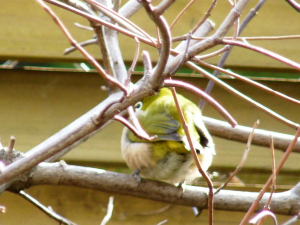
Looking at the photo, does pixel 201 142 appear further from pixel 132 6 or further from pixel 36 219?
pixel 36 219

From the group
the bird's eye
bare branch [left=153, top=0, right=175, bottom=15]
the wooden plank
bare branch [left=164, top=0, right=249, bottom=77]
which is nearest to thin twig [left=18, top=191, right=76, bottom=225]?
the wooden plank

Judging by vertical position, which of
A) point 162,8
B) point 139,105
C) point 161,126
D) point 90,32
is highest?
point 162,8

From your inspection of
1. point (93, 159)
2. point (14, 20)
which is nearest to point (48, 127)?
point (93, 159)

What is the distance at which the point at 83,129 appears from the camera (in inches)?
32.1

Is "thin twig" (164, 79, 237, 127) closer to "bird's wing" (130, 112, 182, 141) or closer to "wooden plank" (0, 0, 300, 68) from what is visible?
"bird's wing" (130, 112, 182, 141)

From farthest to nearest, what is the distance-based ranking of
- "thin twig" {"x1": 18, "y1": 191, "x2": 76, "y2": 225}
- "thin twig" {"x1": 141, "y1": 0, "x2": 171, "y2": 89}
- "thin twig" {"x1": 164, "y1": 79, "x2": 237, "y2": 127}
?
"thin twig" {"x1": 18, "y1": 191, "x2": 76, "y2": 225}, "thin twig" {"x1": 164, "y1": 79, "x2": 237, "y2": 127}, "thin twig" {"x1": 141, "y1": 0, "x2": 171, "y2": 89}

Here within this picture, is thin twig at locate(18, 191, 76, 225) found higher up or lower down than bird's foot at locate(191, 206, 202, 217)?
higher up

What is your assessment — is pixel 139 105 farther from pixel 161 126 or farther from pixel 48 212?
pixel 48 212

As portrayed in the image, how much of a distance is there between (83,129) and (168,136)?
1.16 metres

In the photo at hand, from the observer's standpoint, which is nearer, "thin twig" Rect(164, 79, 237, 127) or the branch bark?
"thin twig" Rect(164, 79, 237, 127)

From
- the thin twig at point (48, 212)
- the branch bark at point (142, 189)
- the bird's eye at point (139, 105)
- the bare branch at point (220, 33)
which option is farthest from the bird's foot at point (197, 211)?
the bare branch at point (220, 33)

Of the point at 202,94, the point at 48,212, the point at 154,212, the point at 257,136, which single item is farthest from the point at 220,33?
the point at 154,212

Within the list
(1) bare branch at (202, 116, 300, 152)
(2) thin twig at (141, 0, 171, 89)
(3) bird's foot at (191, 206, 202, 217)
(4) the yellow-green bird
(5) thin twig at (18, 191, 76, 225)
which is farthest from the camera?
(4) the yellow-green bird

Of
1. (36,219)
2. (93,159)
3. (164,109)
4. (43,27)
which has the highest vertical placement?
(43,27)
